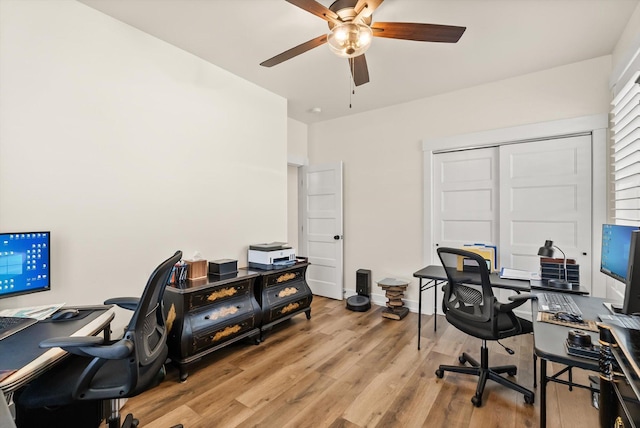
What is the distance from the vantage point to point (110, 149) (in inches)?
90.5

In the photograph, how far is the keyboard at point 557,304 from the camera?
5.64 feet

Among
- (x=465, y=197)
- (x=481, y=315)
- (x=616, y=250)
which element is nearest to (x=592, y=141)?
(x=465, y=197)

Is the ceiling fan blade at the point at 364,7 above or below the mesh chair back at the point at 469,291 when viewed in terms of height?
above

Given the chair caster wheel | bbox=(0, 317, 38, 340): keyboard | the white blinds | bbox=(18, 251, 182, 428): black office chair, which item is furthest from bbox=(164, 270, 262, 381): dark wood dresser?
the white blinds

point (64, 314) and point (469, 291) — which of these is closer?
point (64, 314)

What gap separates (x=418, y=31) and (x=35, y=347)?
2713 millimetres

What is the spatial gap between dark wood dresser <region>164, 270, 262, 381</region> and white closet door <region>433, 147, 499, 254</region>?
8.15 feet

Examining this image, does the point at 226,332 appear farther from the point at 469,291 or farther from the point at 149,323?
the point at 469,291

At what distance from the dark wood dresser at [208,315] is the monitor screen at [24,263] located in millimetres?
846

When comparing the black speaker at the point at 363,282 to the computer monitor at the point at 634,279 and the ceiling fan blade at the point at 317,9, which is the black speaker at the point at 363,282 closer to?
the computer monitor at the point at 634,279

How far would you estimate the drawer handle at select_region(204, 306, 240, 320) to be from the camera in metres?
2.53

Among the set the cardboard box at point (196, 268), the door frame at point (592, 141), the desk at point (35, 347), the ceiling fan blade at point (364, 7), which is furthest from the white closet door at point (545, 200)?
the desk at point (35, 347)

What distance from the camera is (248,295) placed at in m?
2.88

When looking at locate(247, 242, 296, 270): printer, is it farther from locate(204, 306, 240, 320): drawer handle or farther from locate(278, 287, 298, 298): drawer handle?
locate(204, 306, 240, 320): drawer handle
